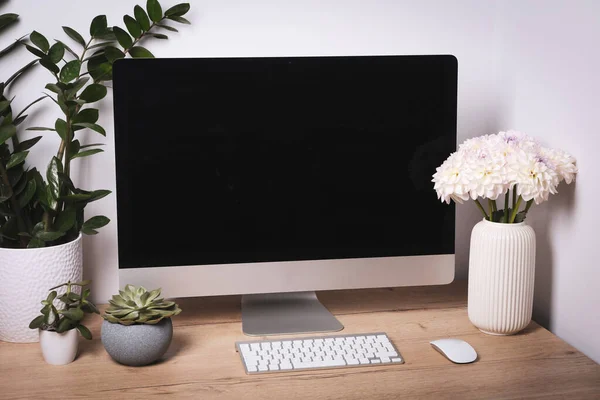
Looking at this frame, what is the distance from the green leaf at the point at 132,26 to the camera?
1396 millimetres

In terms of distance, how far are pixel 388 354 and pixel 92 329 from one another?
601mm

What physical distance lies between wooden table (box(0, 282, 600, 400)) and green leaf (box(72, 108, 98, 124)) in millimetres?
422

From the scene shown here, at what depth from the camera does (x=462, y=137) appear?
1.62 meters

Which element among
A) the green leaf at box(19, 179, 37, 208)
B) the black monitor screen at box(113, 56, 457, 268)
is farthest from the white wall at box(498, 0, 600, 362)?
the green leaf at box(19, 179, 37, 208)

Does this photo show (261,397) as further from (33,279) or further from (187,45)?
(187,45)

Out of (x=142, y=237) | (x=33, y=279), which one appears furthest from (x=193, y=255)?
(x=33, y=279)

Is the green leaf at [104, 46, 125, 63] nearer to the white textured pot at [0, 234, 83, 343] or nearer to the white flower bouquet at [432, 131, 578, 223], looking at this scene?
the white textured pot at [0, 234, 83, 343]

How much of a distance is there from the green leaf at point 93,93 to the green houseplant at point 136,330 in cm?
44

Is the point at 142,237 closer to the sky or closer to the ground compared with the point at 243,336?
closer to the sky

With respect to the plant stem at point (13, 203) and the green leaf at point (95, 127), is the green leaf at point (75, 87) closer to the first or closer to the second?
the green leaf at point (95, 127)

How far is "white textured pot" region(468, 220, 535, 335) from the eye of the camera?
1.27 meters

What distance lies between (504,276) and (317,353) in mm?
399

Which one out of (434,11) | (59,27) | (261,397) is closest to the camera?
(261,397)

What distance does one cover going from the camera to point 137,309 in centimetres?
114
